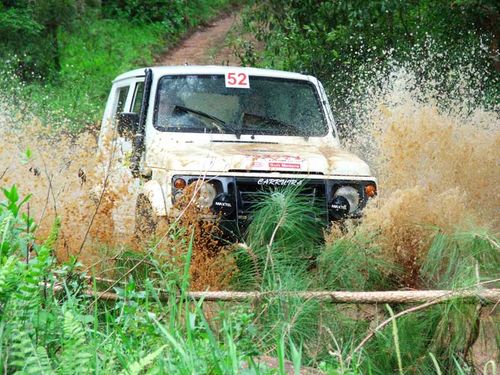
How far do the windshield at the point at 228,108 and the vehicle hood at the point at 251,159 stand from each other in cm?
24

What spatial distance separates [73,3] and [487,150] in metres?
12.8

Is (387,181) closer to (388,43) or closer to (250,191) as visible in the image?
(250,191)

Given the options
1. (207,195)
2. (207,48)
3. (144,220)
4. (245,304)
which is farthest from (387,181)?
(207,48)

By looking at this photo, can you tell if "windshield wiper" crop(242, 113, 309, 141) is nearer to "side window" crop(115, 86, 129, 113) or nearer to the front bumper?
the front bumper

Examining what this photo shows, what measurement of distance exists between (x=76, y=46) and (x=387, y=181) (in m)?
16.8

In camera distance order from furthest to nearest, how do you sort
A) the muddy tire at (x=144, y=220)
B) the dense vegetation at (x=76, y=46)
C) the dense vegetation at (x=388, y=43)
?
the dense vegetation at (x=76, y=46) → the dense vegetation at (x=388, y=43) → the muddy tire at (x=144, y=220)

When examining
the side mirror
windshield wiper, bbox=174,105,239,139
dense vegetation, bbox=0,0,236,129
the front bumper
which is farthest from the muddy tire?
dense vegetation, bbox=0,0,236,129

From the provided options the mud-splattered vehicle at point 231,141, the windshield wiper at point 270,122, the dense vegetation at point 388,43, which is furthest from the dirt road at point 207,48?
the windshield wiper at point 270,122

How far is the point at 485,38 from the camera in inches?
498

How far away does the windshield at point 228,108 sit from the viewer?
7180mm

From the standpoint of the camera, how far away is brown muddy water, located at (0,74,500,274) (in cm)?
547

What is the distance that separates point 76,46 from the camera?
23312 millimetres

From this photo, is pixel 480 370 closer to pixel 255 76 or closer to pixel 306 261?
pixel 306 261

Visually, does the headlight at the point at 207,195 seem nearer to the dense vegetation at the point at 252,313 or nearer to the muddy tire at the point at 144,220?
the muddy tire at the point at 144,220
